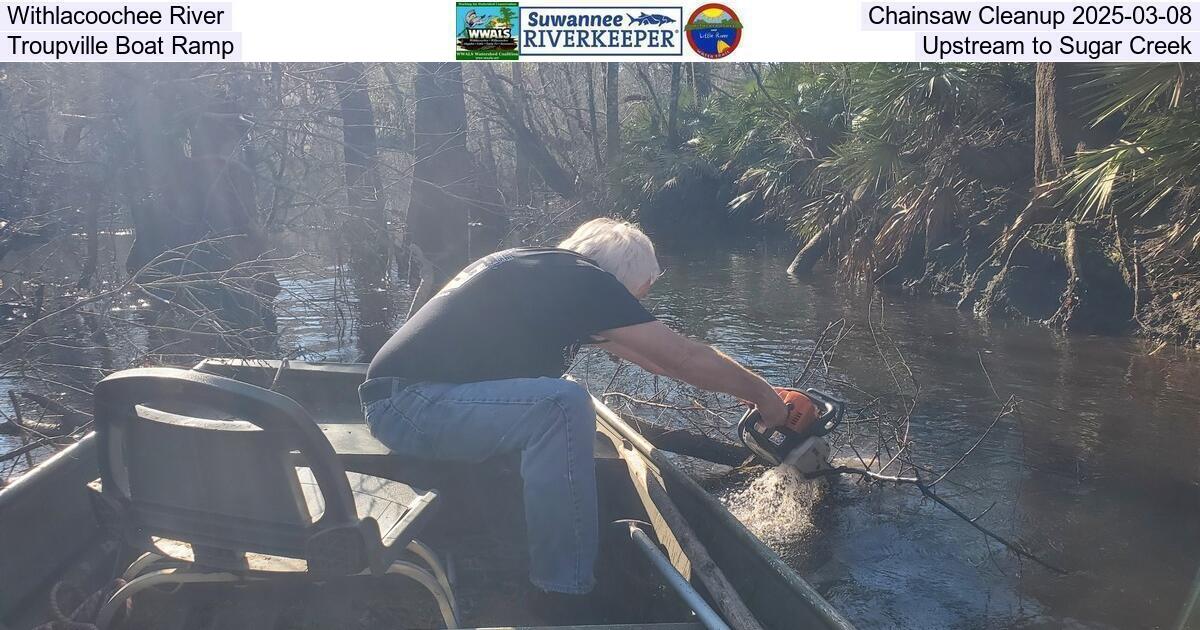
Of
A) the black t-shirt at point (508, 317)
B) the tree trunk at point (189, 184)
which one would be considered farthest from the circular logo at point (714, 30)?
the black t-shirt at point (508, 317)

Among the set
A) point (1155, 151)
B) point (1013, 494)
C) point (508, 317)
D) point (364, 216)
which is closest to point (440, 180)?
point (364, 216)

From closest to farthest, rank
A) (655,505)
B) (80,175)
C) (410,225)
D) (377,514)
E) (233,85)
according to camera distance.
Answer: (377,514) → (655,505) → (233,85) → (80,175) → (410,225)

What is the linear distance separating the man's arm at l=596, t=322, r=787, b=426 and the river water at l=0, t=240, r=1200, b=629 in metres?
1.90

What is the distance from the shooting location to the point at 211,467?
2416mm

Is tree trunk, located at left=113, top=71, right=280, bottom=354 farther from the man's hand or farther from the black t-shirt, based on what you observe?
the man's hand

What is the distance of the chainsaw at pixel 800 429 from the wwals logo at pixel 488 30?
12.4ft

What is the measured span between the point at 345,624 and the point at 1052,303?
1071 centimetres

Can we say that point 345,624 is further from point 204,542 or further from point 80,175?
point 80,175

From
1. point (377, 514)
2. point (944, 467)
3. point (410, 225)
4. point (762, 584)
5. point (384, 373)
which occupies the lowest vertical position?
point (944, 467)

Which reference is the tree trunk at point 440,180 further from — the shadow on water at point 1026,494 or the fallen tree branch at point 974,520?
the fallen tree branch at point 974,520

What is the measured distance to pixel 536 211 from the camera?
1258 centimetres

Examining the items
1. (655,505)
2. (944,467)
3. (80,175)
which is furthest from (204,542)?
(80,175)

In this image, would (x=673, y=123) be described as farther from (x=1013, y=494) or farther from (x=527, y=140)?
(x=1013, y=494)

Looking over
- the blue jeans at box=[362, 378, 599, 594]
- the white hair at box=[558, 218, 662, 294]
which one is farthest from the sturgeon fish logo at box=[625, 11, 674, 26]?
the blue jeans at box=[362, 378, 599, 594]
